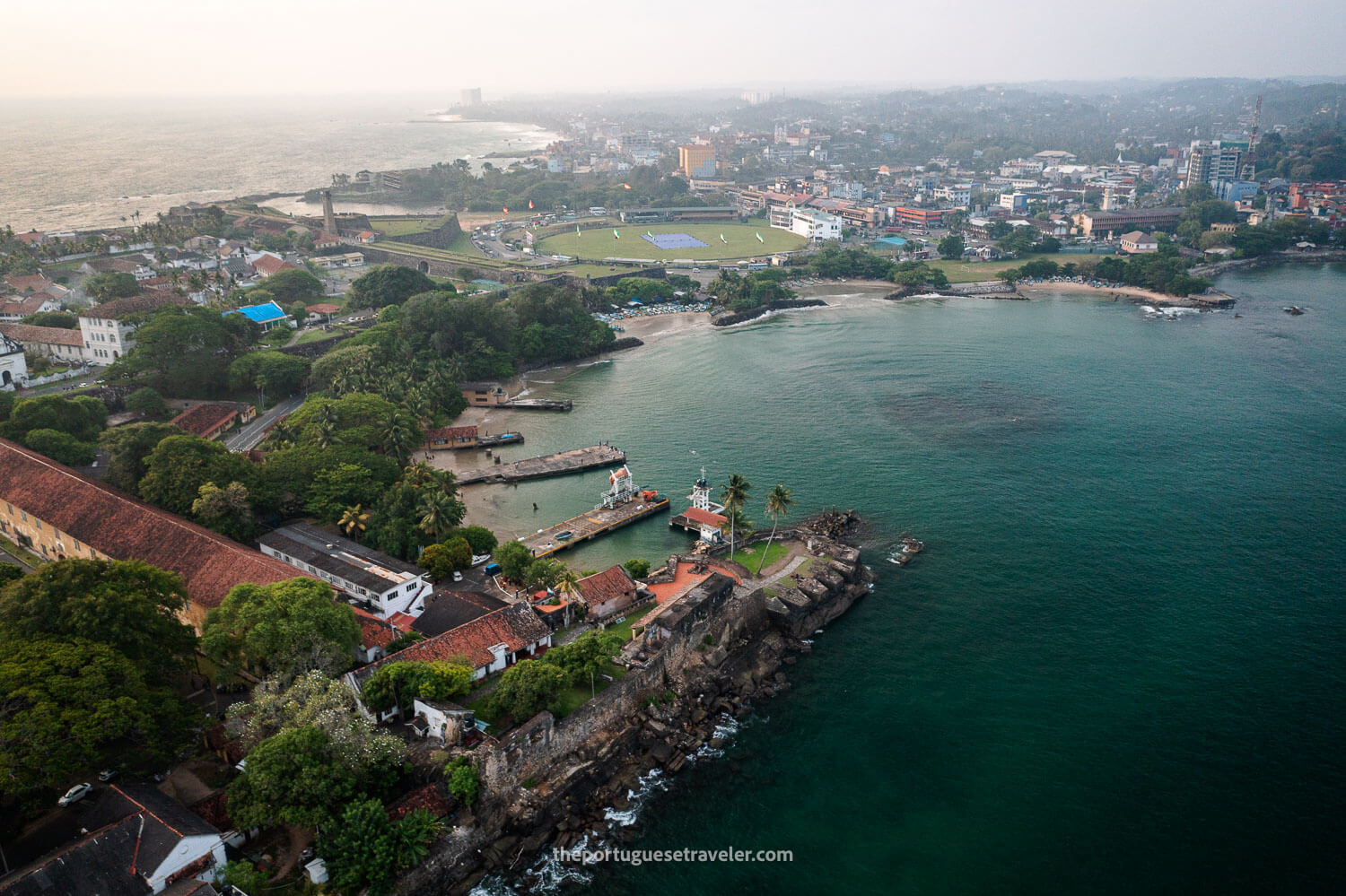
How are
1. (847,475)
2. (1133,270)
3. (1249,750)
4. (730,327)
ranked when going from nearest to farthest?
(1249,750) < (847,475) < (730,327) < (1133,270)

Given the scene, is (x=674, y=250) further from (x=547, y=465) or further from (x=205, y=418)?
(x=205, y=418)

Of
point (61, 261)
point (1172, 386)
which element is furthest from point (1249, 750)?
point (61, 261)

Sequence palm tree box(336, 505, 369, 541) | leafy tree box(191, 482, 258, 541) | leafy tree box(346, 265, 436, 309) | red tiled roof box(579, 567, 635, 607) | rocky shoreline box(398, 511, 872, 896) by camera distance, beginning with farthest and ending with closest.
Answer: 1. leafy tree box(346, 265, 436, 309)
2. palm tree box(336, 505, 369, 541)
3. leafy tree box(191, 482, 258, 541)
4. red tiled roof box(579, 567, 635, 607)
5. rocky shoreline box(398, 511, 872, 896)

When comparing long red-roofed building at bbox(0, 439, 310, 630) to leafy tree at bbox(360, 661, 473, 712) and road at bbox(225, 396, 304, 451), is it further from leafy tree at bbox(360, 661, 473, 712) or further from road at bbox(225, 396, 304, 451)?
road at bbox(225, 396, 304, 451)

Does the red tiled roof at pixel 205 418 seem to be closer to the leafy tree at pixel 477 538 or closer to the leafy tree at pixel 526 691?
the leafy tree at pixel 477 538

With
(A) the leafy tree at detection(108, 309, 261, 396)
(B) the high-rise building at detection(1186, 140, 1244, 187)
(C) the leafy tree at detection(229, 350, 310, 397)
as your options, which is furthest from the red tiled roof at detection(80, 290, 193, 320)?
(B) the high-rise building at detection(1186, 140, 1244, 187)

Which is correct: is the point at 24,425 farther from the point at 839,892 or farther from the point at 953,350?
the point at 953,350

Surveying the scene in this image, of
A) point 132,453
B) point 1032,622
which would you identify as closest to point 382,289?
point 132,453
